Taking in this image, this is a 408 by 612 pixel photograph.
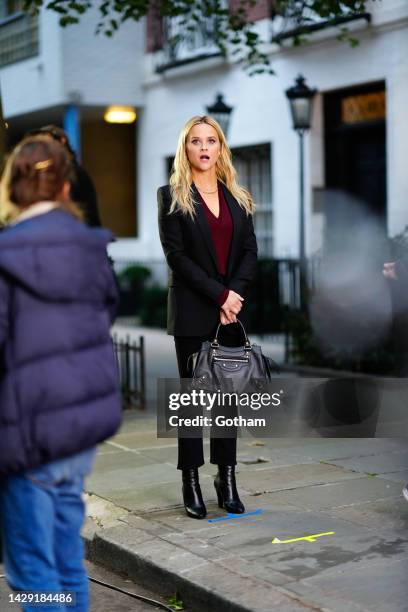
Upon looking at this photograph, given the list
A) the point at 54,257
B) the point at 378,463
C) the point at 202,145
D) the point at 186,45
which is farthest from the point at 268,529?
the point at 186,45

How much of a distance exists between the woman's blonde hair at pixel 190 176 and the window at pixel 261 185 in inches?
405

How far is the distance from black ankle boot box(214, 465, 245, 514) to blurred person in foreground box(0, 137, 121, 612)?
2189mm

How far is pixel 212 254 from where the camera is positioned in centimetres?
534

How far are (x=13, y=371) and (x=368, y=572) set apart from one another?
2118 millimetres

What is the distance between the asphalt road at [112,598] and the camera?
14.6 feet

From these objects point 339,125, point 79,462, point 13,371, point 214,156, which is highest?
point 339,125

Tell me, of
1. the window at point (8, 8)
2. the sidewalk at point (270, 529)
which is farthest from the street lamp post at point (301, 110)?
the window at point (8, 8)

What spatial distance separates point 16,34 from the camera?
19.5 metres

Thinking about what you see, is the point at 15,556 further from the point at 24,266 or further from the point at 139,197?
the point at 139,197

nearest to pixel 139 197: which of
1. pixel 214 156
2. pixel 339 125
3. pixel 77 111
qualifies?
pixel 77 111

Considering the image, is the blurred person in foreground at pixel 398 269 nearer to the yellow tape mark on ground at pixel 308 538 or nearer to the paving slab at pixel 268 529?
the paving slab at pixel 268 529

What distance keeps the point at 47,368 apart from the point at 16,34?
58.0 ft

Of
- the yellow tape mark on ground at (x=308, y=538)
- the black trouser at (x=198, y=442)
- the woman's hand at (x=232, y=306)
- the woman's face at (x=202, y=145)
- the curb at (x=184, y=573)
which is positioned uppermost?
the woman's face at (x=202, y=145)

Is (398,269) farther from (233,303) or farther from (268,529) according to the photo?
(268,529)
